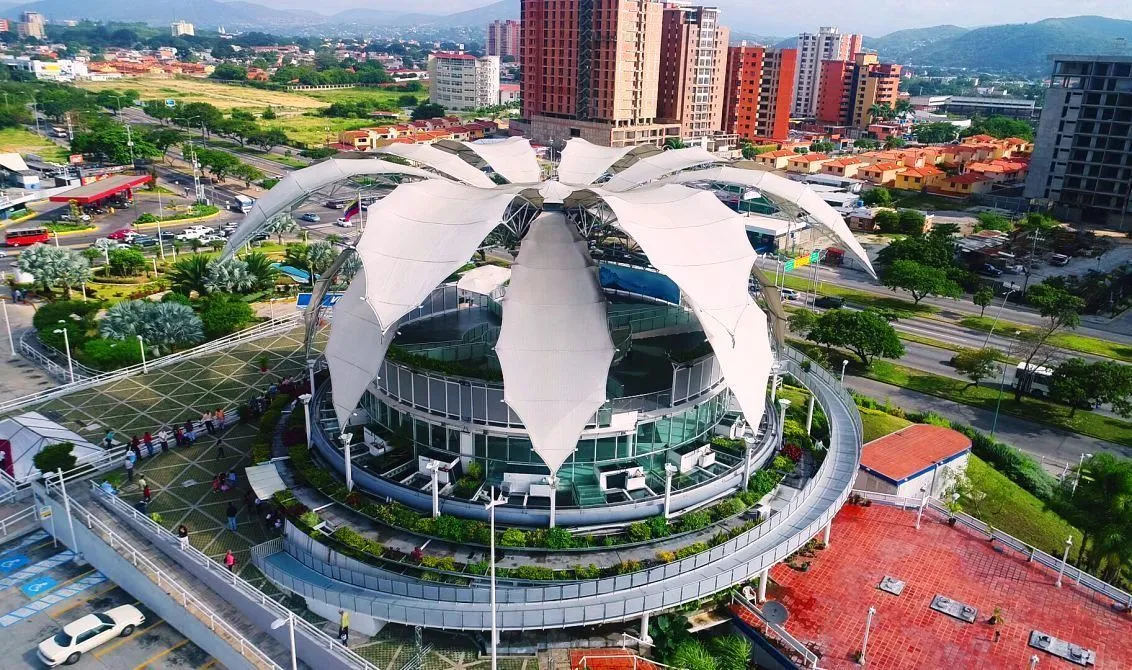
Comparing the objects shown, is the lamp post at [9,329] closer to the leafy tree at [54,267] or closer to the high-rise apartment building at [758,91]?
the leafy tree at [54,267]

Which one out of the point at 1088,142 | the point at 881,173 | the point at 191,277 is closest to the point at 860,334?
the point at 191,277

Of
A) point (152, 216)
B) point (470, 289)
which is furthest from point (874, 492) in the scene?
point (152, 216)

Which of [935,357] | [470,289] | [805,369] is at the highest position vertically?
[470,289]

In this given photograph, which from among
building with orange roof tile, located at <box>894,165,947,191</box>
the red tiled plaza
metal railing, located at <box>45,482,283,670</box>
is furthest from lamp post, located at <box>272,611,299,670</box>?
building with orange roof tile, located at <box>894,165,947,191</box>

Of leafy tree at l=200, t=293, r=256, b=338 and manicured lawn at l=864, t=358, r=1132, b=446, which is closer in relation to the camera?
manicured lawn at l=864, t=358, r=1132, b=446

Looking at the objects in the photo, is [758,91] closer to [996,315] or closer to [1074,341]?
[996,315]

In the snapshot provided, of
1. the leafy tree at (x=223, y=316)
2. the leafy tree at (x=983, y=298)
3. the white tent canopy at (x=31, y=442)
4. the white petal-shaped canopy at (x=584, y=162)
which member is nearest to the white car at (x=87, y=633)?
the white tent canopy at (x=31, y=442)

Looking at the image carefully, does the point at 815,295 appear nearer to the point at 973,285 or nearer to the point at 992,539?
the point at 973,285

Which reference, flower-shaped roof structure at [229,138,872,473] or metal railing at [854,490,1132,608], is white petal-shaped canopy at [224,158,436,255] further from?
metal railing at [854,490,1132,608]
